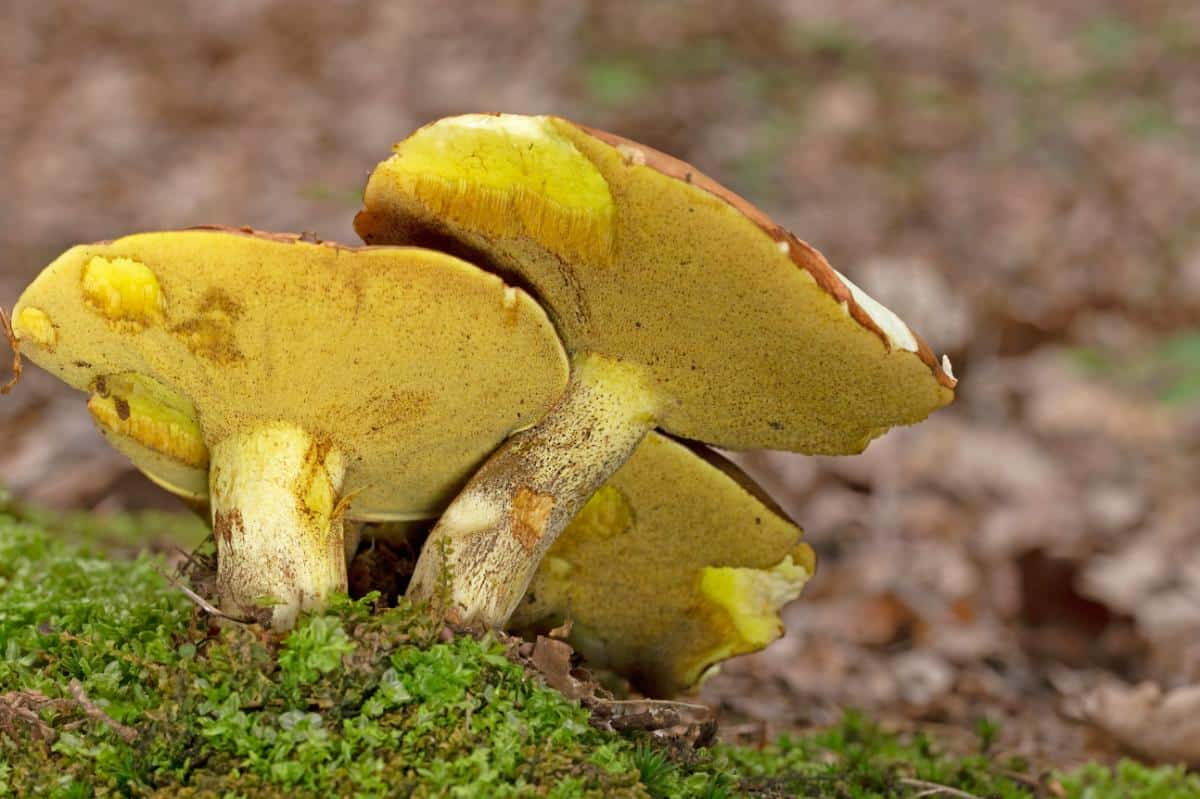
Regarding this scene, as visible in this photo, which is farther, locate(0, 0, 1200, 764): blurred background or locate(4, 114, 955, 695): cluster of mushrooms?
locate(0, 0, 1200, 764): blurred background

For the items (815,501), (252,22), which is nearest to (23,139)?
(252,22)

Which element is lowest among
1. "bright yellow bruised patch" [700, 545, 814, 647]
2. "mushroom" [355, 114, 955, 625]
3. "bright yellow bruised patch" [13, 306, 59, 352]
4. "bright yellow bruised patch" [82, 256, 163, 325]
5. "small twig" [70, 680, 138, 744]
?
"small twig" [70, 680, 138, 744]

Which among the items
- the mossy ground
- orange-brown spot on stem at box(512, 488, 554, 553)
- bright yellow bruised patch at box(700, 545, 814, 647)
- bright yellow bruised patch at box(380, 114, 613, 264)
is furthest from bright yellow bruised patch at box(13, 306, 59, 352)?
bright yellow bruised patch at box(700, 545, 814, 647)

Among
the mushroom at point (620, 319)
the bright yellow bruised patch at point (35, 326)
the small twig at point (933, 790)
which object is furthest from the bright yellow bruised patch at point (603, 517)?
the bright yellow bruised patch at point (35, 326)

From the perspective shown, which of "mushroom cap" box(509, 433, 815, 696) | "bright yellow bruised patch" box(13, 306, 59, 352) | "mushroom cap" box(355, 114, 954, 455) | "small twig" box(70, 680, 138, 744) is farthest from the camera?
"mushroom cap" box(509, 433, 815, 696)

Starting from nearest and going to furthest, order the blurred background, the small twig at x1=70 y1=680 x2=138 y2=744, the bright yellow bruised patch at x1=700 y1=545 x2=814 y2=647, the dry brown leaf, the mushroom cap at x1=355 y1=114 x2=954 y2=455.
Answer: the mushroom cap at x1=355 y1=114 x2=954 y2=455 → the small twig at x1=70 y1=680 x2=138 y2=744 → the bright yellow bruised patch at x1=700 y1=545 x2=814 y2=647 → the dry brown leaf → the blurred background

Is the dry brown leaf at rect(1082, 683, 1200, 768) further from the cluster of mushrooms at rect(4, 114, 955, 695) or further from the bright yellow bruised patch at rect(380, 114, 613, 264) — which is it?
the bright yellow bruised patch at rect(380, 114, 613, 264)

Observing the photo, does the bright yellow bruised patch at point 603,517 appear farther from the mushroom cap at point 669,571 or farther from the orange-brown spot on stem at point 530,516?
the orange-brown spot on stem at point 530,516
